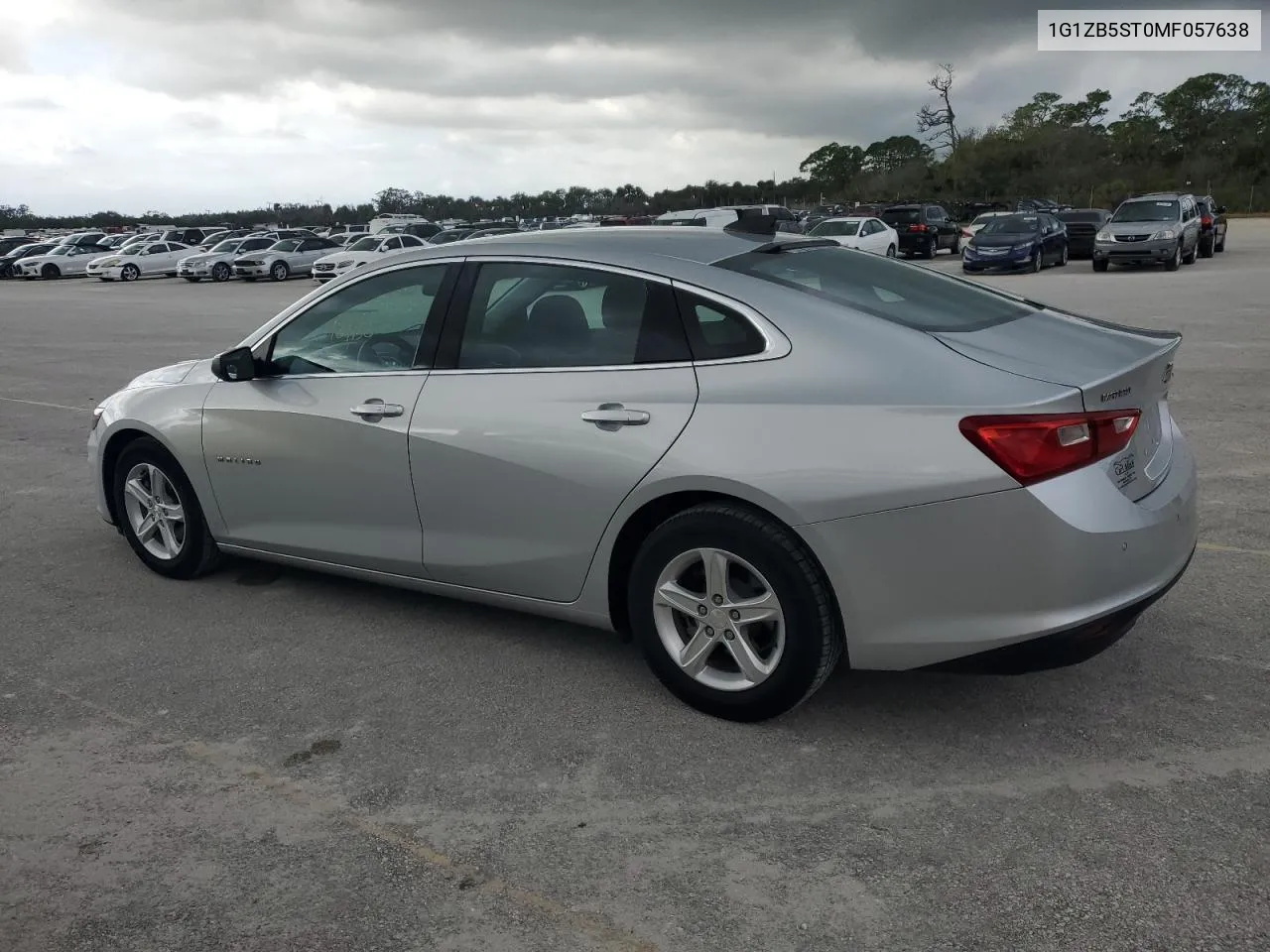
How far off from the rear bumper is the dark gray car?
2625 centimetres

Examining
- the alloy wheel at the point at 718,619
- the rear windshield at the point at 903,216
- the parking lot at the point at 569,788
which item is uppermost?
the rear windshield at the point at 903,216

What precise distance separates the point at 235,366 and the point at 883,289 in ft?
9.08

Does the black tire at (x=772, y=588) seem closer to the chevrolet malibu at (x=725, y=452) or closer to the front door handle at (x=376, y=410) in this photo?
the chevrolet malibu at (x=725, y=452)

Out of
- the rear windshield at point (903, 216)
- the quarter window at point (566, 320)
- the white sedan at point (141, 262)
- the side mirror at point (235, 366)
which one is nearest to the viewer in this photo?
the quarter window at point (566, 320)

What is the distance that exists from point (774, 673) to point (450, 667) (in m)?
1.42

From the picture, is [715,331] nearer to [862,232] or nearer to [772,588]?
[772,588]

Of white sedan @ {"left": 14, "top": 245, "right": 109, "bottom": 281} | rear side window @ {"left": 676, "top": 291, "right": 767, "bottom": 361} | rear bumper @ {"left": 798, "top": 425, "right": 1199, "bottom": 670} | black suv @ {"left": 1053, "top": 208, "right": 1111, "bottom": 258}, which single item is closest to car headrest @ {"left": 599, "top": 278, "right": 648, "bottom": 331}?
rear side window @ {"left": 676, "top": 291, "right": 767, "bottom": 361}

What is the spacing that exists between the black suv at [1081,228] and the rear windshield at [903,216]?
4.20 metres

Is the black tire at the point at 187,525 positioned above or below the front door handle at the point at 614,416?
below

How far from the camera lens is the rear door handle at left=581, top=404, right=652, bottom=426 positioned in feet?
13.0

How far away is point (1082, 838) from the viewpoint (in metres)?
3.18

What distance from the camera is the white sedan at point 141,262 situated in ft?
149

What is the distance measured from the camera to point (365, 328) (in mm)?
5012

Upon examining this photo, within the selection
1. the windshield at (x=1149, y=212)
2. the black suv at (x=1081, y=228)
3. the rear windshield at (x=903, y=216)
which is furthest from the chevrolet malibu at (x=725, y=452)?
the rear windshield at (x=903, y=216)
